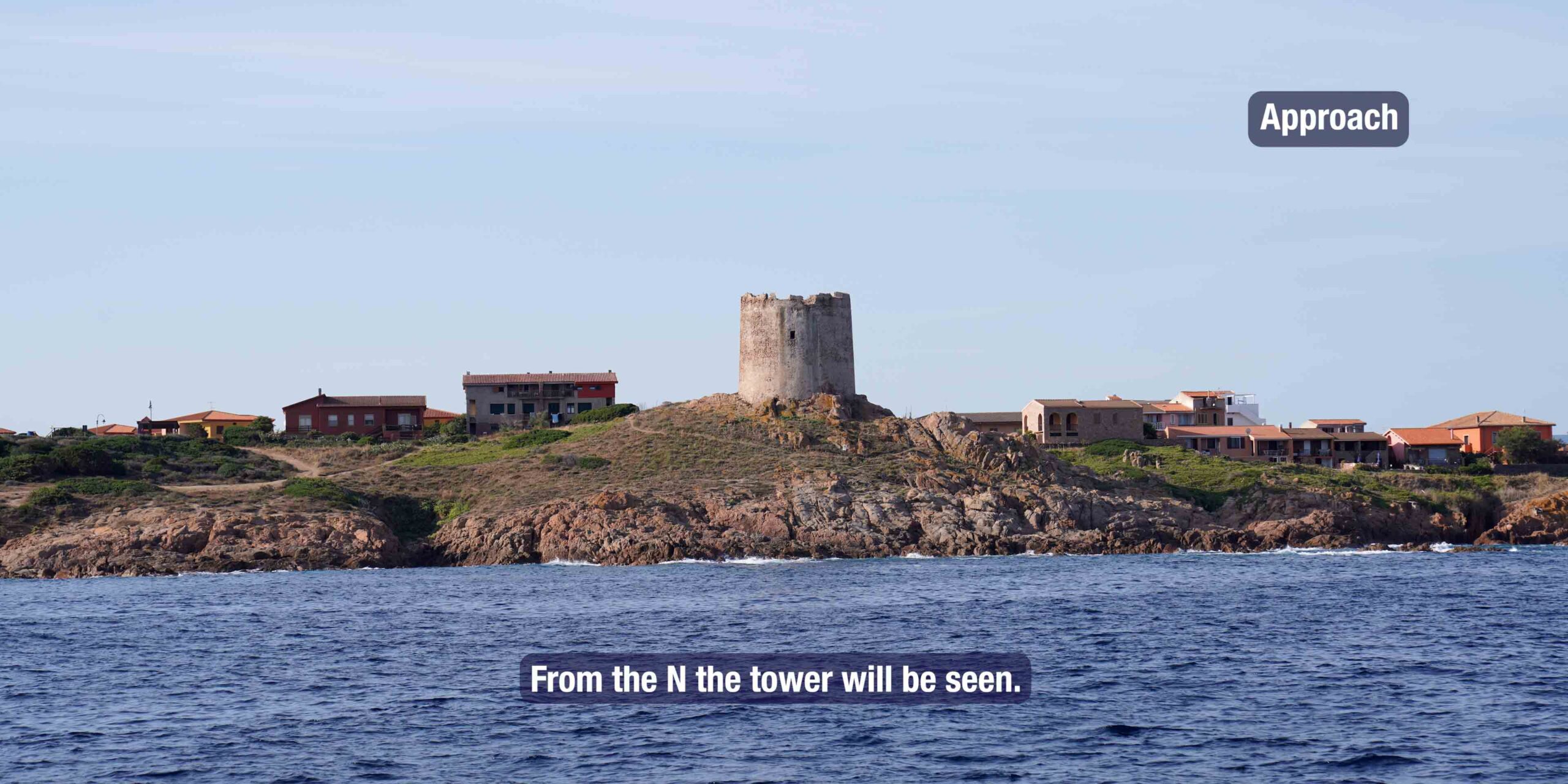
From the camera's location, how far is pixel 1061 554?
72.6 meters

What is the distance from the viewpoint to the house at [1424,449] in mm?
113688

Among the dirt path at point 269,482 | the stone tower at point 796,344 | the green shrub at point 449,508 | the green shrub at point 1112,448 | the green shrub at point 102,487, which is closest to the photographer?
the green shrub at point 102,487

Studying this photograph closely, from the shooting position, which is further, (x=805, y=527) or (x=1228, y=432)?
(x=1228, y=432)

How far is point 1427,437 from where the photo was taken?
383ft

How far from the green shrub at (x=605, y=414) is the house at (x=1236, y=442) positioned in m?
40.9

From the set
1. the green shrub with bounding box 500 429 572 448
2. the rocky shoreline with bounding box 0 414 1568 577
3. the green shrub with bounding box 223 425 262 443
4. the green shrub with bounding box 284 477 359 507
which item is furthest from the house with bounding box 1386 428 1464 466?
the green shrub with bounding box 223 425 262 443

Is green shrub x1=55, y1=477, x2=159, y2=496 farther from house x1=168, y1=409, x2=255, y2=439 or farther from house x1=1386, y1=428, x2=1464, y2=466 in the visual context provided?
house x1=1386, y1=428, x2=1464, y2=466

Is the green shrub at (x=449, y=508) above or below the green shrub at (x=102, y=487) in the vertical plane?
below

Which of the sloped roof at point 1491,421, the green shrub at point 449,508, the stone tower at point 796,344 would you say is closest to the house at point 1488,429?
the sloped roof at point 1491,421

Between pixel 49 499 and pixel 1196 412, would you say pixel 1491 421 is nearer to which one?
pixel 1196 412

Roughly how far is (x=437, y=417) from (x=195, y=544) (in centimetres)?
5961

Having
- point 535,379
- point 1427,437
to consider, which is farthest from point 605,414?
point 1427,437

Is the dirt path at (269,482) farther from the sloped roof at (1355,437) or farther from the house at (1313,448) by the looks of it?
the sloped roof at (1355,437)

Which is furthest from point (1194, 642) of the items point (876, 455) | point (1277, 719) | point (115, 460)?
point (115, 460)
